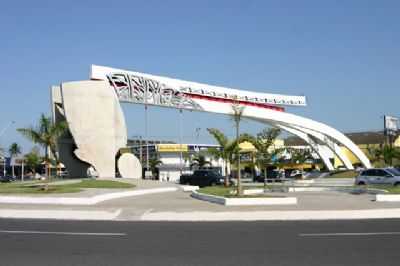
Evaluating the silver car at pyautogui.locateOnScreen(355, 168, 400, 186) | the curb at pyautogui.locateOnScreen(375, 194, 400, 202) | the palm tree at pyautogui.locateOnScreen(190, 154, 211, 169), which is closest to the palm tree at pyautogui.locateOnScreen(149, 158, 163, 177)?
the palm tree at pyautogui.locateOnScreen(190, 154, 211, 169)

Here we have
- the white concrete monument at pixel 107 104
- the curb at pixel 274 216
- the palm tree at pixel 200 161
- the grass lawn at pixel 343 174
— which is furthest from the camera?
the palm tree at pixel 200 161

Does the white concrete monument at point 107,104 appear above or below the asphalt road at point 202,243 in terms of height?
above

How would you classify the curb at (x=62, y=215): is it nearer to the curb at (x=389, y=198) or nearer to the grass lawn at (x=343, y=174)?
the curb at (x=389, y=198)

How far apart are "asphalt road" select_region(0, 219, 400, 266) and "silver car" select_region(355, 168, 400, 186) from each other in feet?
66.0

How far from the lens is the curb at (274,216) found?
60.4 feet

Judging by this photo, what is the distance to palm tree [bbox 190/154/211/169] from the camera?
277 ft

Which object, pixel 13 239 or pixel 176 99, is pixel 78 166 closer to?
pixel 176 99

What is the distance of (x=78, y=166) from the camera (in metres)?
53.1

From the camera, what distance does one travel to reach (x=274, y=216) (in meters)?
18.6

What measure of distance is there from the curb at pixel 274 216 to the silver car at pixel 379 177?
1720 centimetres

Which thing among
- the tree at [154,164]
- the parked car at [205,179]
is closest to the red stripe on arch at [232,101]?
the parked car at [205,179]

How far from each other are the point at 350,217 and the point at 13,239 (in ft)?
37.0


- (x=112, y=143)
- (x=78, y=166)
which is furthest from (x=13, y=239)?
(x=78, y=166)

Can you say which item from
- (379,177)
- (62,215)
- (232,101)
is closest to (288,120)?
(232,101)
